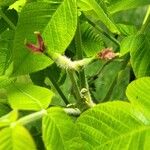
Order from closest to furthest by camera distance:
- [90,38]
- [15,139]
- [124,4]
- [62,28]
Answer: [15,139]
[62,28]
[124,4]
[90,38]

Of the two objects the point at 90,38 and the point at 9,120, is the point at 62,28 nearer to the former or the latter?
the point at 9,120

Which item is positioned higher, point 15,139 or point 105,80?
point 15,139

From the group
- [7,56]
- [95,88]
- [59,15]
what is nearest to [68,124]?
[59,15]

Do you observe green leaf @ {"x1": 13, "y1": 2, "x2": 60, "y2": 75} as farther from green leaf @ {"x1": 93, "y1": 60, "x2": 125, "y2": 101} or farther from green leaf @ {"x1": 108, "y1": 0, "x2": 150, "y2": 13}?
green leaf @ {"x1": 93, "y1": 60, "x2": 125, "y2": 101}

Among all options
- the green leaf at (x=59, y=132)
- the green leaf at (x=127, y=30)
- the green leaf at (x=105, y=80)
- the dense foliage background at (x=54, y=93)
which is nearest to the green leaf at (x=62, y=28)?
the dense foliage background at (x=54, y=93)

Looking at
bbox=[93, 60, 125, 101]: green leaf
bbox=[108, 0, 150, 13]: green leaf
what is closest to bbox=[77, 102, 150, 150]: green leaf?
bbox=[108, 0, 150, 13]: green leaf

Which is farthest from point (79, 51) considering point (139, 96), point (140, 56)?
point (139, 96)

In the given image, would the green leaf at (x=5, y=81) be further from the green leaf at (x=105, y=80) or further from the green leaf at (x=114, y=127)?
the green leaf at (x=105, y=80)
